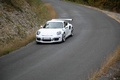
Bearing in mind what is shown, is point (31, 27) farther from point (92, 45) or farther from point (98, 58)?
point (98, 58)

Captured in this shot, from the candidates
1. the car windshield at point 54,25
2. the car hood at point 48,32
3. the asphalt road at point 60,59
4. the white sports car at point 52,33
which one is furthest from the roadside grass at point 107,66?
the car windshield at point 54,25

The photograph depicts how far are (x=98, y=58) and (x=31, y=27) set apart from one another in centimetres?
1606

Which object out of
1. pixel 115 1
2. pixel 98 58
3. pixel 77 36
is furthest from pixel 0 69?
pixel 115 1

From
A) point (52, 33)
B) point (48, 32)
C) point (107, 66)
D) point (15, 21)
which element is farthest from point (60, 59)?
point (15, 21)

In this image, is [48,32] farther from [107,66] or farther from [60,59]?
[107,66]

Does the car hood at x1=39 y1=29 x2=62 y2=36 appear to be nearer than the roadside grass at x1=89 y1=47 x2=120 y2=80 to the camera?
No

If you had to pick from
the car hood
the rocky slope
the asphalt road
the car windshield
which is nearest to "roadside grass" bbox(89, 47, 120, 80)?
the asphalt road

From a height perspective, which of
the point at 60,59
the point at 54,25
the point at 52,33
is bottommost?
the point at 60,59

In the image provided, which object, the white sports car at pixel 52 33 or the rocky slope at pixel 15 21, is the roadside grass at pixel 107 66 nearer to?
the white sports car at pixel 52 33

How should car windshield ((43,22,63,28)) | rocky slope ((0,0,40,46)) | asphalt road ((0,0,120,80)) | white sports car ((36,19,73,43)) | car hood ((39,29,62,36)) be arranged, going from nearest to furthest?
asphalt road ((0,0,120,80))
white sports car ((36,19,73,43))
car hood ((39,29,62,36))
car windshield ((43,22,63,28))
rocky slope ((0,0,40,46))

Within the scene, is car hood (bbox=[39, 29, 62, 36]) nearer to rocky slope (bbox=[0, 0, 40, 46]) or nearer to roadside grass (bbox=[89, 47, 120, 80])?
rocky slope (bbox=[0, 0, 40, 46])

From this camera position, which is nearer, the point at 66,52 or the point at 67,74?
the point at 67,74

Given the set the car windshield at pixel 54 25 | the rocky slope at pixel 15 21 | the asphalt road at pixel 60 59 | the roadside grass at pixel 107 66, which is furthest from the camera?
the rocky slope at pixel 15 21

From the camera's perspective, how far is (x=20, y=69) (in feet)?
46.2
